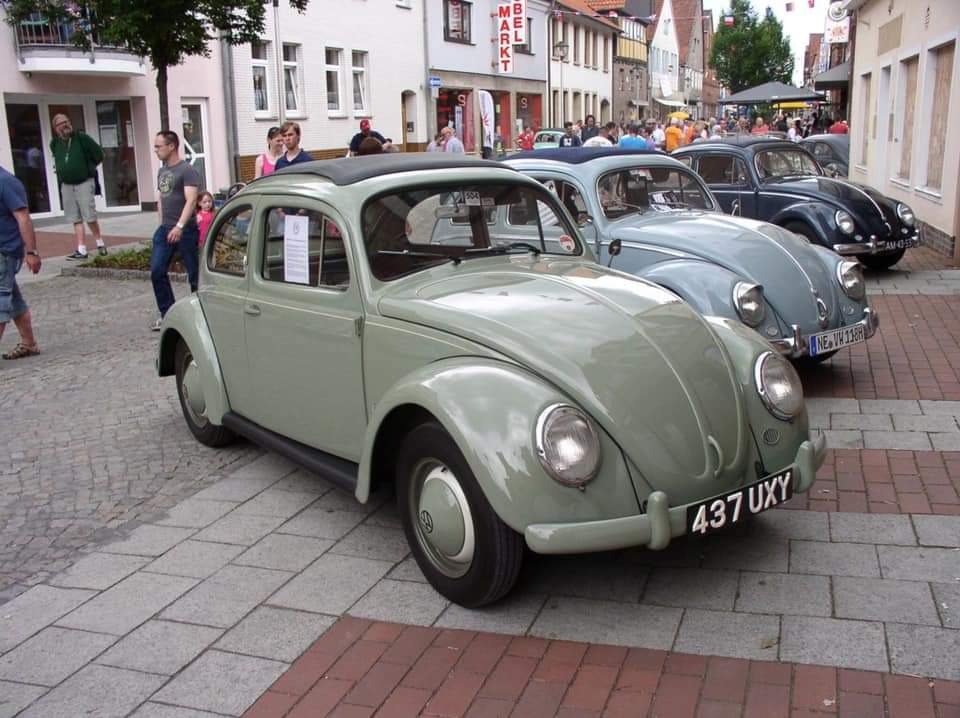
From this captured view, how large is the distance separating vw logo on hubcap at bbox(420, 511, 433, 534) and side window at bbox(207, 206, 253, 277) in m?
2.01

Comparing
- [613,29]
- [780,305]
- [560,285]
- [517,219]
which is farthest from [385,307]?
[613,29]

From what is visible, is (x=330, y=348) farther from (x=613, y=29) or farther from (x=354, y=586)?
(x=613, y=29)

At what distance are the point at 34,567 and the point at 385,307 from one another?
2.00 m

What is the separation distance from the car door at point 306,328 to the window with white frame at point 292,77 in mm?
22107

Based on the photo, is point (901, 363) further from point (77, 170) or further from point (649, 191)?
point (77, 170)

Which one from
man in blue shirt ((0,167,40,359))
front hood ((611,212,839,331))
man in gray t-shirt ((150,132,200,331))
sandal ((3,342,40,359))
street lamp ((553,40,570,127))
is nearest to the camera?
front hood ((611,212,839,331))

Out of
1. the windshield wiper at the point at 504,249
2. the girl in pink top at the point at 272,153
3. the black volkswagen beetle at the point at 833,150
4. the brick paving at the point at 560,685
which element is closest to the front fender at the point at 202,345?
the windshield wiper at the point at 504,249

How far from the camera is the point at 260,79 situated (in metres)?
24.5

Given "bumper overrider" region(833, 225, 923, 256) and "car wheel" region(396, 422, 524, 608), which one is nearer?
"car wheel" region(396, 422, 524, 608)

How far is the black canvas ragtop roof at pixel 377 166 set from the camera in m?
4.55

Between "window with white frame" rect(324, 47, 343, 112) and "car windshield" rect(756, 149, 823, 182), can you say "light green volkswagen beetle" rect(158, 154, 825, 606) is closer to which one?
"car windshield" rect(756, 149, 823, 182)

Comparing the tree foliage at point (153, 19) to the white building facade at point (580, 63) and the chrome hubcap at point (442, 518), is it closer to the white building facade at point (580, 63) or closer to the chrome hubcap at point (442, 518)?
the chrome hubcap at point (442, 518)

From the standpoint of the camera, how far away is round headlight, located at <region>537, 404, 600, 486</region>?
334cm

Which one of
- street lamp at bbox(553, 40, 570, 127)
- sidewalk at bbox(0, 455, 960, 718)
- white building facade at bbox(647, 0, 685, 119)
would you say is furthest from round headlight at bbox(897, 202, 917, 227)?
white building facade at bbox(647, 0, 685, 119)
